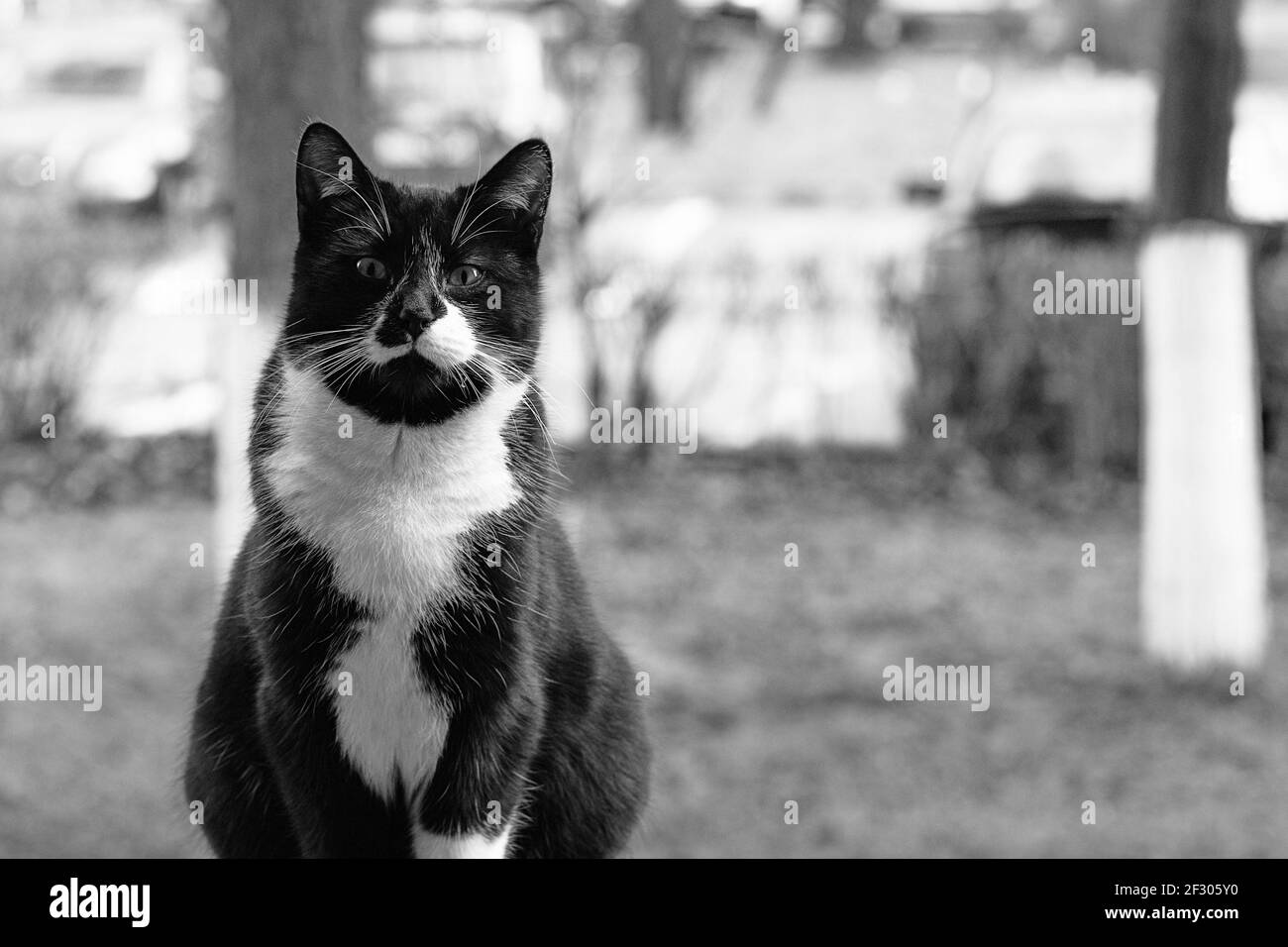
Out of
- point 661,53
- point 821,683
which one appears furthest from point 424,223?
point 661,53

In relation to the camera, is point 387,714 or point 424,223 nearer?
point 424,223

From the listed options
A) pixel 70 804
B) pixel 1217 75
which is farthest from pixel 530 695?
pixel 1217 75

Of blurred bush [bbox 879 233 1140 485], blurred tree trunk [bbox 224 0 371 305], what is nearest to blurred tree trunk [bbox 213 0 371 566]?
blurred tree trunk [bbox 224 0 371 305]

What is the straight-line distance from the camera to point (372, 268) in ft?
4.80

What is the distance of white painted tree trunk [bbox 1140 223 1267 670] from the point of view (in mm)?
7066

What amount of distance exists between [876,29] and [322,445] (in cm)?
3892

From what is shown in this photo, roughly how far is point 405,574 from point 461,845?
14.2 inches

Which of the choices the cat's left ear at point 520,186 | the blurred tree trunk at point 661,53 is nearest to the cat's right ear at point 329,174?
the cat's left ear at point 520,186

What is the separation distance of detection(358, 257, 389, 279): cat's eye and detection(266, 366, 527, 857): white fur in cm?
13

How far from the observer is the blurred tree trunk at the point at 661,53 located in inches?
532

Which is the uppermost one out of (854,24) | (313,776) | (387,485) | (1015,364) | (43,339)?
(854,24)

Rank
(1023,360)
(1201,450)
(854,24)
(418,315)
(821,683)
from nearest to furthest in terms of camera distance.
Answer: (418,315) < (1201,450) < (821,683) < (1023,360) < (854,24)

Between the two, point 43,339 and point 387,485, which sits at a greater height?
point 43,339

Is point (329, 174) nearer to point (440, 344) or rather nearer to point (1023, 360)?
point (440, 344)
